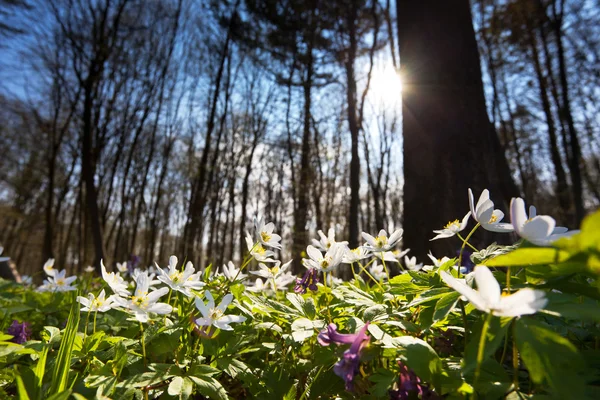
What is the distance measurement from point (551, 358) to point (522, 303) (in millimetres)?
86

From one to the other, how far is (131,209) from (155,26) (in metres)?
7.12

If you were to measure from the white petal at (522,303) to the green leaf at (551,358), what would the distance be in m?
0.05

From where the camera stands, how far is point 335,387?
82 centimetres

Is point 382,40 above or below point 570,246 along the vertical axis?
above

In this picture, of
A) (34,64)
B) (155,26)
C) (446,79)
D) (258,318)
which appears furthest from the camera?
(155,26)

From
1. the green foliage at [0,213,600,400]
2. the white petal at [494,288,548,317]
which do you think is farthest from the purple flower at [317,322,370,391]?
the white petal at [494,288,548,317]

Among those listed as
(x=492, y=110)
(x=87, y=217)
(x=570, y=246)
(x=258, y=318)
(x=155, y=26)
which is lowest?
(x=258, y=318)

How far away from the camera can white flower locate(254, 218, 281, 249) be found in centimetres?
109

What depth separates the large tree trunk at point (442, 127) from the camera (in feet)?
7.99

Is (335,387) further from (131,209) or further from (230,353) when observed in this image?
(131,209)

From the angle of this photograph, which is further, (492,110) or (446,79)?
(492,110)

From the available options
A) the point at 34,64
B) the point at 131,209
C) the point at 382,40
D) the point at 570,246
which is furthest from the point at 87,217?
the point at 570,246

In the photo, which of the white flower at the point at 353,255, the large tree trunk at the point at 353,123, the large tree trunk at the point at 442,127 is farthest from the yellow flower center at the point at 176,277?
the large tree trunk at the point at 353,123

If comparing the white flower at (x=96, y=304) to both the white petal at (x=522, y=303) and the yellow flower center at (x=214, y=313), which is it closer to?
the yellow flower center at (x=214, y=313)
